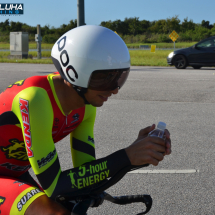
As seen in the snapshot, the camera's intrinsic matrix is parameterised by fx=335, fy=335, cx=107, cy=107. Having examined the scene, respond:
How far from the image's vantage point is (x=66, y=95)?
2.03m

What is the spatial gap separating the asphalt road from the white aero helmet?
1407 mm

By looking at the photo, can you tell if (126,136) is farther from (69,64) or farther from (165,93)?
(165,93)

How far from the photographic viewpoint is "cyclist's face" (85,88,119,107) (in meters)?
1.95

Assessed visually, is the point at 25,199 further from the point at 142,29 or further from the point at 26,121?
the point at 142,29

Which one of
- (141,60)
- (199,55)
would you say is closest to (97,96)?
(199,55)

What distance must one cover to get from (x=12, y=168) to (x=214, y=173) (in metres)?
2.46

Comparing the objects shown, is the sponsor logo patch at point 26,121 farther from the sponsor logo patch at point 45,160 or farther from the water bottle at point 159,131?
the water bottle at point 159,131

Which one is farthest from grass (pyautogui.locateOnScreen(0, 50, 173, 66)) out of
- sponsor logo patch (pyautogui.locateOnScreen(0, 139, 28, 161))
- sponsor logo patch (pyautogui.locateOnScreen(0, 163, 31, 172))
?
sponsor logo patch (pyautogui.locateOnScreen(0, 139, 28, 161))

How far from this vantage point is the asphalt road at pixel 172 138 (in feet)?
10.1

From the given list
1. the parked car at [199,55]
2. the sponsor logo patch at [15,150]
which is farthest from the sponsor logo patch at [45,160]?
the parked car at [199,55]

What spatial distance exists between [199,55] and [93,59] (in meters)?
15.3

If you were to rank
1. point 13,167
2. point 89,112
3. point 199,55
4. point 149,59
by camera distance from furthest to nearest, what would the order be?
point 149,59, point 199,55, point 89,112, point 13,167

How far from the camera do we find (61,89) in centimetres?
203

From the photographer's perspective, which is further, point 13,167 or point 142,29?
point 142,29
